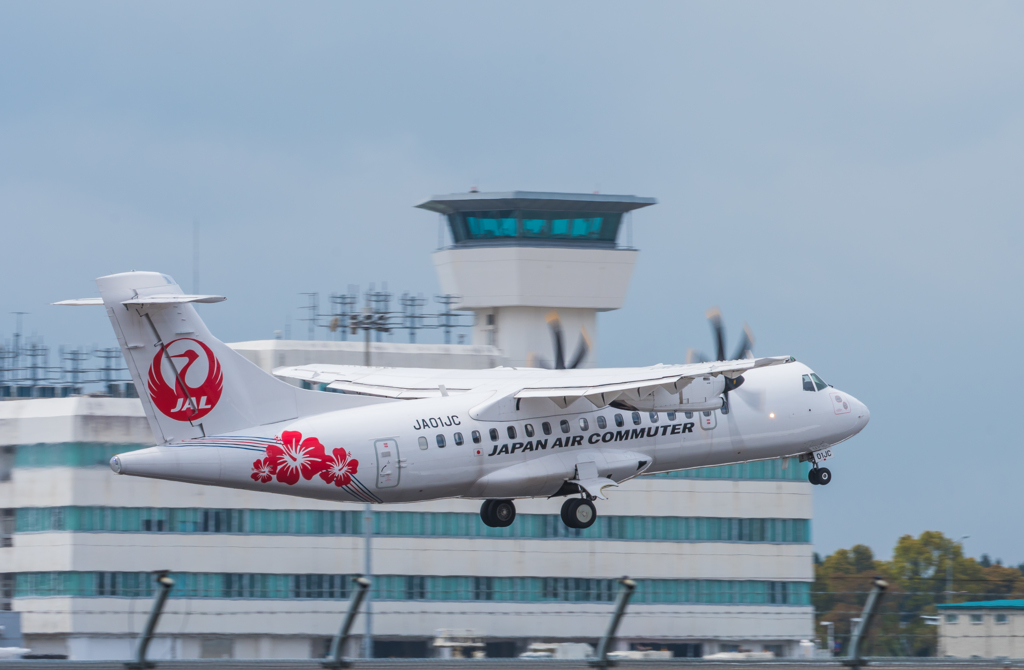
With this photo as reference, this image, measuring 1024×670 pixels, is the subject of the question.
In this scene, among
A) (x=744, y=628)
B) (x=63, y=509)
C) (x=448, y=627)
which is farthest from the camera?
(x=744, y=628)

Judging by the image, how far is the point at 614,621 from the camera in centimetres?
1631

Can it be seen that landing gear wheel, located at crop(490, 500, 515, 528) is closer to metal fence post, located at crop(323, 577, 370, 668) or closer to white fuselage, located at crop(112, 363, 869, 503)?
white fuselage, located at crop(112, 363, 869, 503)

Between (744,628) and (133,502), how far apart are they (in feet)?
77.7

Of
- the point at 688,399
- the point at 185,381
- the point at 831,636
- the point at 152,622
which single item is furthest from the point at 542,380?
the point at 152,622

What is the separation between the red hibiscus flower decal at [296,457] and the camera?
25048 mm

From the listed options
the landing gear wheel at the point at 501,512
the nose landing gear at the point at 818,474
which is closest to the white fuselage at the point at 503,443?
the nose landing gear at the point at 818,474

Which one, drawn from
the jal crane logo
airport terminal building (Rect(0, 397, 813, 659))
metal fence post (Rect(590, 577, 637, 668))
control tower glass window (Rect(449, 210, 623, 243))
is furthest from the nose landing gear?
control tower glass window (Rect(449, 210, 623, 243))

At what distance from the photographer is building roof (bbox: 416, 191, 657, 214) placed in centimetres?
5812

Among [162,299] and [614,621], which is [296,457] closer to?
[162,299]

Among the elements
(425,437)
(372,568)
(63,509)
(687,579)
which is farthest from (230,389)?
(687,579)

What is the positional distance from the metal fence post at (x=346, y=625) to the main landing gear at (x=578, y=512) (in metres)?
12.4

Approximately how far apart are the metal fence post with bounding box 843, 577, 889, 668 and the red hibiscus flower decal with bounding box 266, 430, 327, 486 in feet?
36.9

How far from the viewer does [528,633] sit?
5091 cm

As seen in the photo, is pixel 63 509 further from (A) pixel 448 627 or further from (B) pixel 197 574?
(A) pixel 448 627
